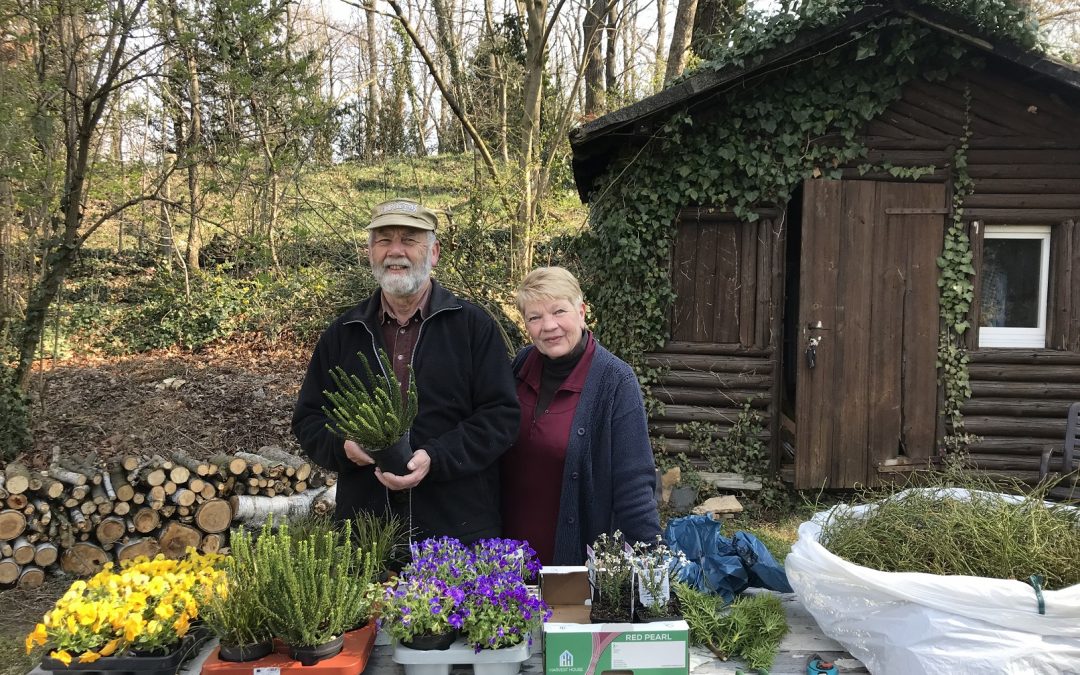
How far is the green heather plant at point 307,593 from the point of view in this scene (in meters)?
1.55

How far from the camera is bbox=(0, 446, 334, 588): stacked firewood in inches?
176

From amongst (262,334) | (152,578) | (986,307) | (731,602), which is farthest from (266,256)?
(986,307)

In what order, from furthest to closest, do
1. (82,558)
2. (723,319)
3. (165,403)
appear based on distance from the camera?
(165,403) < (723,319) < (82,558)

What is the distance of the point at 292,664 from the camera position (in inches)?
60.8

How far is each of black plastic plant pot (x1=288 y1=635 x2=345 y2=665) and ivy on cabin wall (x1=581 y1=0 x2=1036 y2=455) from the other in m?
4.79

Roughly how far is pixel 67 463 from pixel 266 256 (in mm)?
2319

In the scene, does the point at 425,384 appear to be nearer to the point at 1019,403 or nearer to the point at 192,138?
the point at 1019,403

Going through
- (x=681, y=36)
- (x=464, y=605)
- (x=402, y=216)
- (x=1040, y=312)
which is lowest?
(x=464, y=605)

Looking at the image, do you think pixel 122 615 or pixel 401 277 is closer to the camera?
pixel 122 615

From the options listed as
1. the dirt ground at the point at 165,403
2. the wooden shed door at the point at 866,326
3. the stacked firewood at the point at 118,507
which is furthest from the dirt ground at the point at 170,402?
the wooden shed door at the point at 866,326

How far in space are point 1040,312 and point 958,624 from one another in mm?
5501

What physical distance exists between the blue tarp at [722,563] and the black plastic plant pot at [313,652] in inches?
33.5

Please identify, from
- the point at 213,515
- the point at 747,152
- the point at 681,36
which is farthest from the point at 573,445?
the point at 681,36

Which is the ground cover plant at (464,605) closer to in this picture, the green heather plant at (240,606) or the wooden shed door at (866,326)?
the green heather plant at (240,606)
